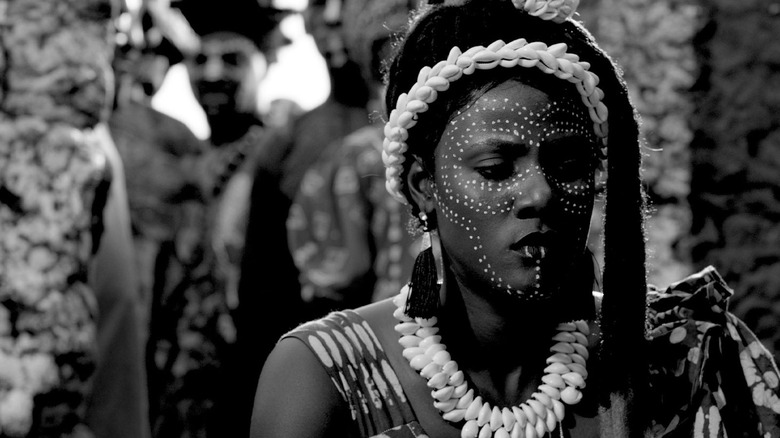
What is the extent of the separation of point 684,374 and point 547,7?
3.01 feet

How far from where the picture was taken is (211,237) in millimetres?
5562

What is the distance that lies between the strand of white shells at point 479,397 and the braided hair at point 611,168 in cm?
9

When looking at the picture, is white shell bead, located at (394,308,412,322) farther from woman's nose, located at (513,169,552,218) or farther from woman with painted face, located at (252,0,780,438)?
woman's nose, located at (513,169,552,218)

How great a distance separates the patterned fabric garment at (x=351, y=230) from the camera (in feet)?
14.4

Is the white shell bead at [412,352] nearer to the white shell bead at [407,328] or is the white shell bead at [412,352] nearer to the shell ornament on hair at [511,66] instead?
the white shell bead at [407,328]

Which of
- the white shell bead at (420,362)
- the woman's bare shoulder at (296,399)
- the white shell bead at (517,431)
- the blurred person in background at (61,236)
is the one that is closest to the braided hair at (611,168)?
the white shell bead at (517,431)

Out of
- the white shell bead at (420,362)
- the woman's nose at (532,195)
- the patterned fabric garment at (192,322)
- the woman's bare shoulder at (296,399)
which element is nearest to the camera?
the woman's nose at (532,195)

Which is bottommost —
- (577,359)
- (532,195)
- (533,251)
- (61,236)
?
(577,359)

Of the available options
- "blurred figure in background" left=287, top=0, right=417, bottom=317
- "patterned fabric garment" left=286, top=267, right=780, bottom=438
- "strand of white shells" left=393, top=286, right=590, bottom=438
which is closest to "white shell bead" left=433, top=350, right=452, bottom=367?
"strand of white shells" left=393, top=286, right=590, bottom=438

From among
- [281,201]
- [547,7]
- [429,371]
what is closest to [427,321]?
[429,371]

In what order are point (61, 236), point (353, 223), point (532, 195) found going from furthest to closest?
point (353, 223) → point (61, 236) → point (532, 195)

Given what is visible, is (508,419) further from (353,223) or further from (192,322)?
(192,322)

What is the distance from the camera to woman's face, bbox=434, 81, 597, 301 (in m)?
2.29

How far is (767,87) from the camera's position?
4.08 metres
